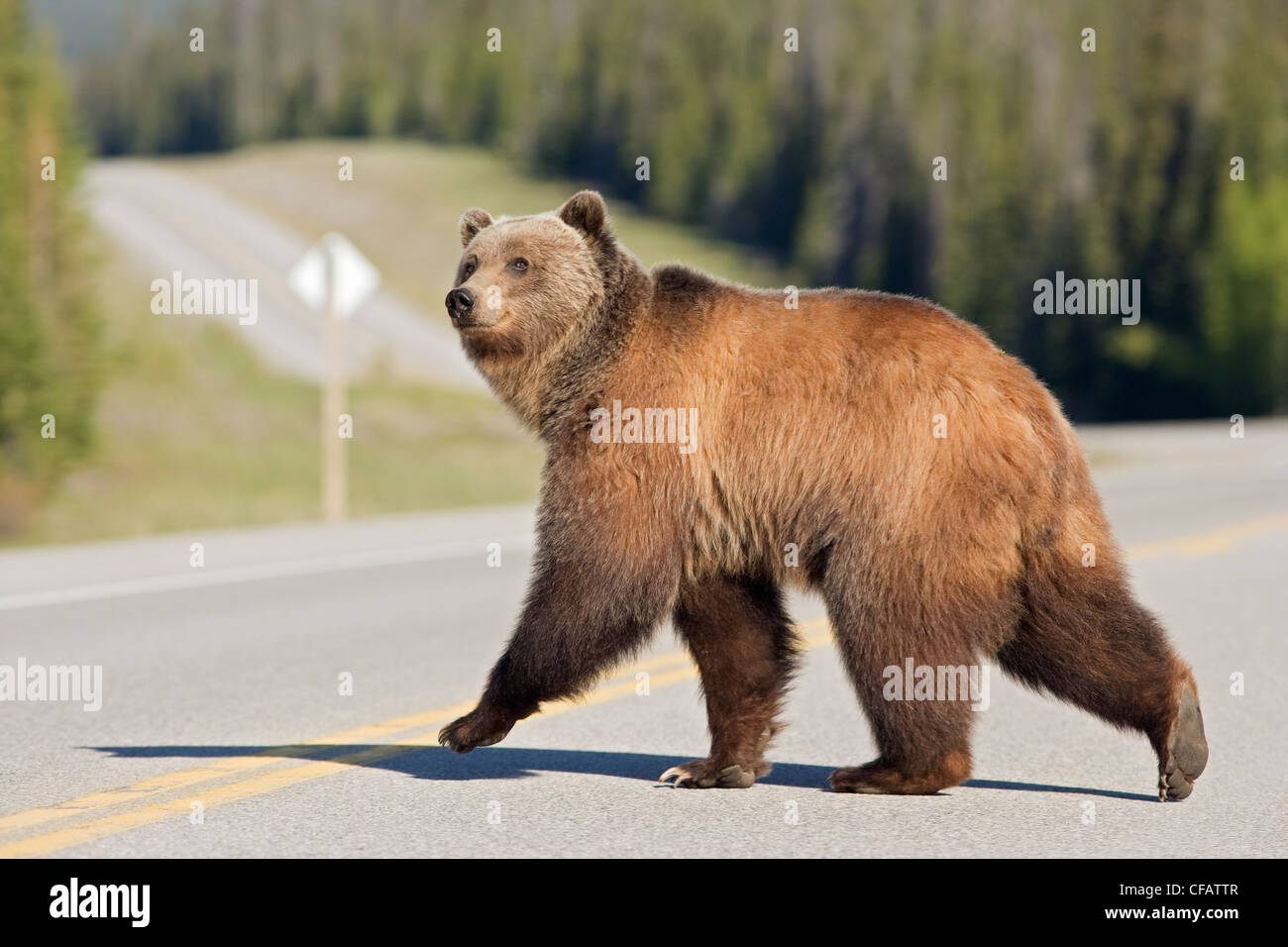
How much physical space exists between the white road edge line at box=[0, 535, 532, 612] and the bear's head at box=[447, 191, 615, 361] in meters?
6.08

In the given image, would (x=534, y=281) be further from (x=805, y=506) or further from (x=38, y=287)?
(x=38, y=287)

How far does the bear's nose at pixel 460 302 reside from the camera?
546 centimetres

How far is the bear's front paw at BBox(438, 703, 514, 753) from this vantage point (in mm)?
5516

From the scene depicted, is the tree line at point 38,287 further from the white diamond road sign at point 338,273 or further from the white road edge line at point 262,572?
the white road edge line at point 262,572

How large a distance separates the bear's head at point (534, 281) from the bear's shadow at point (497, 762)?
4.77ft

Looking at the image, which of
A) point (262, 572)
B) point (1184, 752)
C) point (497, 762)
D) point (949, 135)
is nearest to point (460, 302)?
point (497, 762)

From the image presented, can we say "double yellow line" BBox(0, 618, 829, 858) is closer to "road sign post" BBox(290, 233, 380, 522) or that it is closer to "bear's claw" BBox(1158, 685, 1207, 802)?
"bear's claw" BBox(1158, 685, 1207, 802)

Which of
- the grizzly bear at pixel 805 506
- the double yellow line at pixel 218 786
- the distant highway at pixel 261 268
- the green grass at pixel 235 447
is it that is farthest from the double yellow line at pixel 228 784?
the distant highway at pixel 261 268

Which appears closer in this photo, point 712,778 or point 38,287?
point 712,778

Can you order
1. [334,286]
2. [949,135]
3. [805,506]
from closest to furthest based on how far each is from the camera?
[805,506], [334,286], [949,135]

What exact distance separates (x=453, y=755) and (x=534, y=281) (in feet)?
5.91

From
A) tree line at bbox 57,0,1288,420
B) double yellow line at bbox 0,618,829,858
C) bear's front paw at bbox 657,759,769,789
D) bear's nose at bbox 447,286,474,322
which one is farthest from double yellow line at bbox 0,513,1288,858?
tree line at bbox 57,0,1288,420

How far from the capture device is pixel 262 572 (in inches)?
500

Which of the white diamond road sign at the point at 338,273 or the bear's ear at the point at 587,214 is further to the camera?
the white diamond road sign at the point at 338,273
